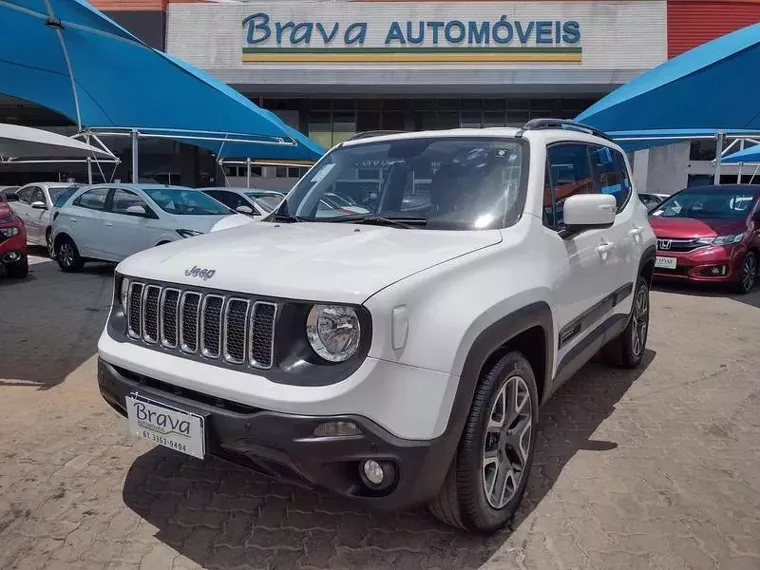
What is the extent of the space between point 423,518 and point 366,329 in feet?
3.93

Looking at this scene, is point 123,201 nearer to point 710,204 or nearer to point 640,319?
point 640,319

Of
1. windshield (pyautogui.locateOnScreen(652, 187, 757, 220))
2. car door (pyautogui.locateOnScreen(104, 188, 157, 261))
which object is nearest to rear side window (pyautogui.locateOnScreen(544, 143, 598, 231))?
windshield (pyautogui.locateOnScreen(652, 187, 757, 220))

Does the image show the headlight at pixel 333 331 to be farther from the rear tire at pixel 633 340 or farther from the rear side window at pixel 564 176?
the rear tire at pixel 633 340

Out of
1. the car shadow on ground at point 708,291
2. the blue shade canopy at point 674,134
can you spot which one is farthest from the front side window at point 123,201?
the blue shade canopy at point 674,134

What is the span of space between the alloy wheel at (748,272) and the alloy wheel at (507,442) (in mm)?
7516

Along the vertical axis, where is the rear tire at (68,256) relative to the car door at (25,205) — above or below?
below

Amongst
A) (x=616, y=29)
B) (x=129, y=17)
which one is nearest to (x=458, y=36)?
(x=616, y=29)

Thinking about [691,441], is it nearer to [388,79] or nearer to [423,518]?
[423,518]

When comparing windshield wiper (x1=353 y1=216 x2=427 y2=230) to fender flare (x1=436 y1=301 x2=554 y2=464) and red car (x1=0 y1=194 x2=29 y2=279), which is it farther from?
red car (x1=0 y1=194 x2=29 y2=279)

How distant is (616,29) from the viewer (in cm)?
2578

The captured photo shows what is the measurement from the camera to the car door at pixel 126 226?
9.41 meters

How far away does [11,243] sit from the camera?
29.7ft

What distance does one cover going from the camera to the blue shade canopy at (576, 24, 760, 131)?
10539 millimetres

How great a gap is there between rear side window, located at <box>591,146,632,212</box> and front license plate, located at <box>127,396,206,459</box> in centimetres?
313
